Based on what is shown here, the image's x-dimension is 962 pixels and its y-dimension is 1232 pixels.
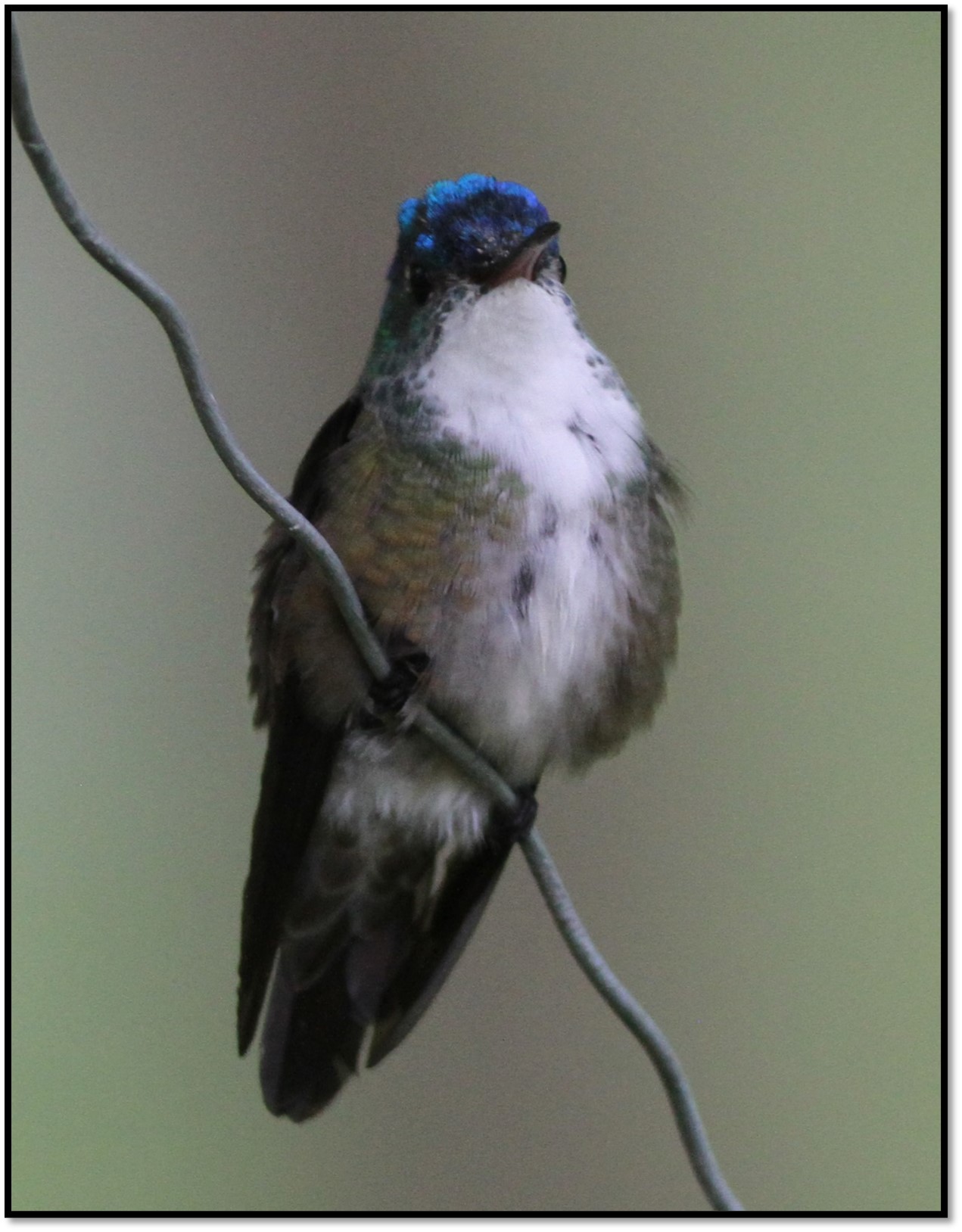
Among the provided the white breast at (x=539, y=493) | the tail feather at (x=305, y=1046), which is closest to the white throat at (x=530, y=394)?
the white breast at (x=539, y=493)

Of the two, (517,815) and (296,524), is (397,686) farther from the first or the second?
(296,524)

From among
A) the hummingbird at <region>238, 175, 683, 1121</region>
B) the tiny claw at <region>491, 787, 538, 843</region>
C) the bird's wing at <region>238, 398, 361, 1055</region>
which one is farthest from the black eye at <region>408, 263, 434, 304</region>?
the tiny claw at <region>491, 787, 538, 843</region>

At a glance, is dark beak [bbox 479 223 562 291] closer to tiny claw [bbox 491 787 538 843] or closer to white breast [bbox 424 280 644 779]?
white breast [bbox 424 280 644 779]

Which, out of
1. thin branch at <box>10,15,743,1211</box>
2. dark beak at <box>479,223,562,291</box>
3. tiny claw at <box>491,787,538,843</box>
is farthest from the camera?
tiny claw at <box>491,787,538,843</box>

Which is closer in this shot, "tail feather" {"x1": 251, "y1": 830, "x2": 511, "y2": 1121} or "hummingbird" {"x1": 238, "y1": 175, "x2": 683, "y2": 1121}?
"hummingbird" {"x1": 238, "y1": 175, "x2": 683, "y2": 1121}

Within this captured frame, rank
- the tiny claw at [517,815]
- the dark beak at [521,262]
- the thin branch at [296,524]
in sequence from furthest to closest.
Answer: the tiny claw at [517,815] → the dark beak at [521,262] → the thin branch at [296,524]

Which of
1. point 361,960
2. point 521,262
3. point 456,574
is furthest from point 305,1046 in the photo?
point 521,262

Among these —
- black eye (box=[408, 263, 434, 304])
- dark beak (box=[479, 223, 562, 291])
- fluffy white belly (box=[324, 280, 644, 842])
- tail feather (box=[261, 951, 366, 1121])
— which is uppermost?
black eye (box=[408, 263, 434, 304])

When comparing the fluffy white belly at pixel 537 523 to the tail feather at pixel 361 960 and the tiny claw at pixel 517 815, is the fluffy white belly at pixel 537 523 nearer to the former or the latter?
the tiny claw at pixel 517 815
